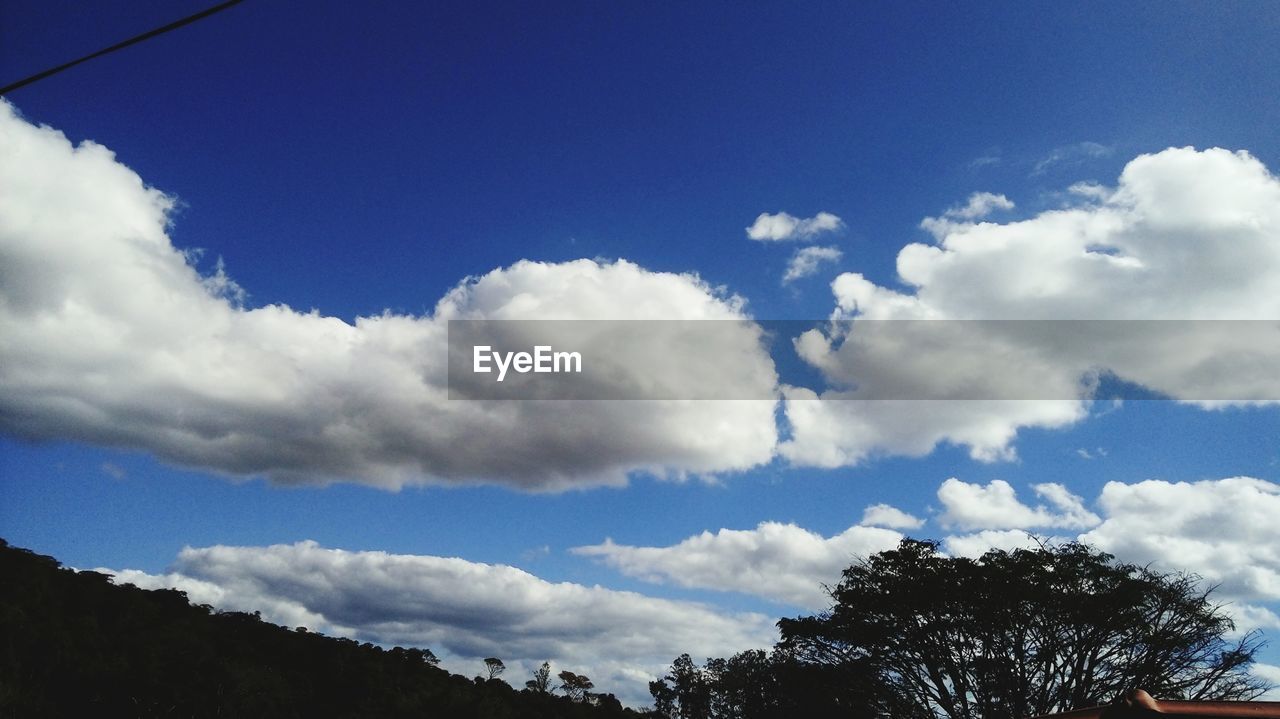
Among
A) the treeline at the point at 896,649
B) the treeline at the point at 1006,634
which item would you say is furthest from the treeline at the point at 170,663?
the treeline at the point at 1006,634

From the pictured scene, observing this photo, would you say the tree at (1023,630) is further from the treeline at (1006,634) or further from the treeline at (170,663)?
the treeline at (170,663)

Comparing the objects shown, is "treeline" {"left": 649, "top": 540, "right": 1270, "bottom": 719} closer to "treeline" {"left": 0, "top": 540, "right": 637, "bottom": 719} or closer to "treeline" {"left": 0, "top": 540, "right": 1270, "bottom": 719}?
"treeline" {"left": 0, "top": 540, "right": 1270, "bottom": 719}

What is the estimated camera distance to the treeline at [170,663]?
31250mm

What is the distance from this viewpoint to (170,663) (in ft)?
116

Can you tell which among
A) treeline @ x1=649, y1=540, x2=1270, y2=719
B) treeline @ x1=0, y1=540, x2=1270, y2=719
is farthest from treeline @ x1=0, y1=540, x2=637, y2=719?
treeline @ x1=649, y1=540, x2=1270, y2=719

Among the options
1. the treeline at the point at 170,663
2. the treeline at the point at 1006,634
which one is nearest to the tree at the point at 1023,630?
the treeline at the point at 1006,634

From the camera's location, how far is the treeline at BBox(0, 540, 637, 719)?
31250mm

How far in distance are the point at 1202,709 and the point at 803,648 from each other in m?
29.4

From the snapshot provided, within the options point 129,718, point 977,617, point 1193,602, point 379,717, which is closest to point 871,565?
point 977,617

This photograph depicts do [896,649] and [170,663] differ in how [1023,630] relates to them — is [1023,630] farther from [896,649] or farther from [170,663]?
[170,663]

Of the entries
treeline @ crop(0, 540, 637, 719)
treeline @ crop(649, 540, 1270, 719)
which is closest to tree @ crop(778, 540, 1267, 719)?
treeline @ crop(649, 540, 1270, 719)

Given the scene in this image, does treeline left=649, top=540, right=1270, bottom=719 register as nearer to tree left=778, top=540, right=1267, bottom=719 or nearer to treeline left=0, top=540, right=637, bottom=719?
tree left=778, top=540, right=1267, bottom=719

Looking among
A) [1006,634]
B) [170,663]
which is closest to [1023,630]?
[1006,634]

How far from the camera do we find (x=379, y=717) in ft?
129
